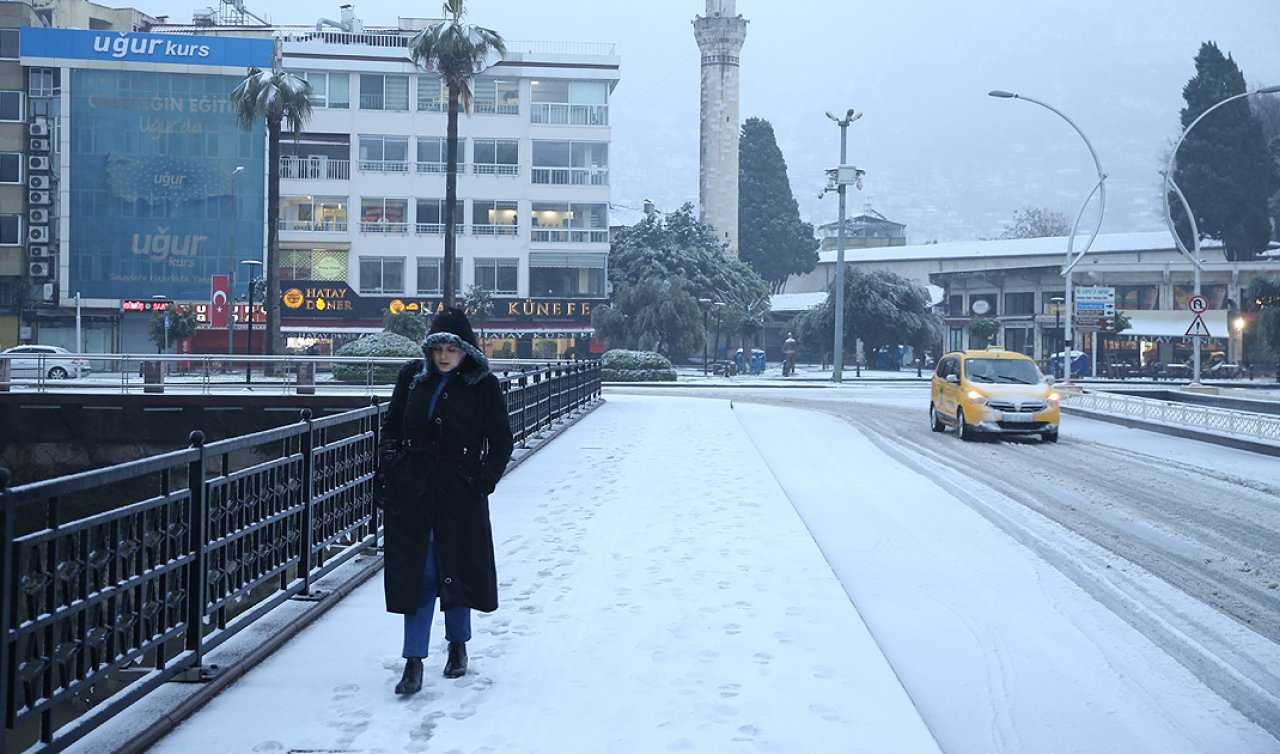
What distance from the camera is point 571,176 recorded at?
68812 mm

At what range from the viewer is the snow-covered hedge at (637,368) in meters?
53.3

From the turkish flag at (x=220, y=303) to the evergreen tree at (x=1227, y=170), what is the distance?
5393 centimetres

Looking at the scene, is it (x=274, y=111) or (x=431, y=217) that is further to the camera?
(x=431, y=217)

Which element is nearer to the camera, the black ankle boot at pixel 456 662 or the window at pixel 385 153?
the black ankle boot at pixel 456 662

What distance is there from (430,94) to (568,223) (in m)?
10.3

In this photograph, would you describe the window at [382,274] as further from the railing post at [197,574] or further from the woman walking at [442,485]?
the woman walking at [442,485]

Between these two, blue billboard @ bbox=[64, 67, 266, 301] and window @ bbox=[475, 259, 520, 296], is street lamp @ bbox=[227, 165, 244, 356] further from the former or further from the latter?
window @ bbox=[475, 259, 520, 296]

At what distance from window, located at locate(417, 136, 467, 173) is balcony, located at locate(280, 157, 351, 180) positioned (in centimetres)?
389

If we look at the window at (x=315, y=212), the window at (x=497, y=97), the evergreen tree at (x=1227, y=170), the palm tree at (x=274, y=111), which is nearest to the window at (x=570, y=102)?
the window at (x=497, y=97)

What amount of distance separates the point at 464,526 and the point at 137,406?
91.4ft

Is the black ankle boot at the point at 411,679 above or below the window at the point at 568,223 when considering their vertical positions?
below

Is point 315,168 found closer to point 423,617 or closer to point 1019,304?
point 1019,304

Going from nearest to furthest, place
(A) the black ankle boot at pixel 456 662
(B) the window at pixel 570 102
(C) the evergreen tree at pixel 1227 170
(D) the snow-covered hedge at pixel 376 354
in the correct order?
(A) the black ankle boot at pixel 456 662, (D) the snow-covered hedge at pixel 376 354, (B) the window at pixel 570 102, (C) the evergreen tree at pixel 1227 170

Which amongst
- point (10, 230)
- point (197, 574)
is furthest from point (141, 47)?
point (197, 574)
